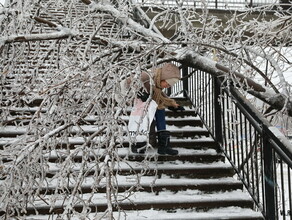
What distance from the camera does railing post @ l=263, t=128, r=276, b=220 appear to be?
3672 mm

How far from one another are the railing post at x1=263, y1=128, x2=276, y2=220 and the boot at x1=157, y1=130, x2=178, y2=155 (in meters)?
1.71

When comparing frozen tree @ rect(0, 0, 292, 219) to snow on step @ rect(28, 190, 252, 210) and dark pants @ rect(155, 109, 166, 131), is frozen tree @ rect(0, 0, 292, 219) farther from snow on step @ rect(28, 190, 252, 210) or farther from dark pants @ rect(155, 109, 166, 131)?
dark pants @ rect(155, 109, 166, 131)

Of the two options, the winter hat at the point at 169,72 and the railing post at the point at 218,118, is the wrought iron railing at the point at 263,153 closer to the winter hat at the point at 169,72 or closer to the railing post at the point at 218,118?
the railing post at the point at 218,118

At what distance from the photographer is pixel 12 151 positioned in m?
3.44

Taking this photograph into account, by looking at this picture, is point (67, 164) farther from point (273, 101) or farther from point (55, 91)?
point (273, 101)

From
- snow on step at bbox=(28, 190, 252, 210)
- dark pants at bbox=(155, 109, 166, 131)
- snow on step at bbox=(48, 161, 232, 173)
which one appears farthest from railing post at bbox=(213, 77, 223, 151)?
snow on step at bbox=(28, 190, 252, 210)

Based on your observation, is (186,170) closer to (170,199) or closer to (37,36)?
(170,199)

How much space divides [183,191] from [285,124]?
1461 mm

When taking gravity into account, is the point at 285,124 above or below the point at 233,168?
above

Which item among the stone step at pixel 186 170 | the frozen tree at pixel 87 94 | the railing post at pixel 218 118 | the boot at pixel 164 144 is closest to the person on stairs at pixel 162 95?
the boot at pixel 164 144

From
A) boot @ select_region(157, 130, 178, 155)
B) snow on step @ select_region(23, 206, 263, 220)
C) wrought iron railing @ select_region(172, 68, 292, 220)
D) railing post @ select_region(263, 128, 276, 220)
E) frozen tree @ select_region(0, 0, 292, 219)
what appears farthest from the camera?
boot @ select_region(157, 130, 178, 155)

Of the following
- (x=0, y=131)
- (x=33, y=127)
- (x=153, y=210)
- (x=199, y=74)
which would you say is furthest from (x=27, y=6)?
(x=199, y=74)

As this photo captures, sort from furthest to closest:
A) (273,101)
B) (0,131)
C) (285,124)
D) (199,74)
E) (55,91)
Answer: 1. (199,74)
2. (0,131)
3. (285,124)
4. (273,101)
5. (55,91)

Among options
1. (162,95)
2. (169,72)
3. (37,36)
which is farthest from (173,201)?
(37,36)
